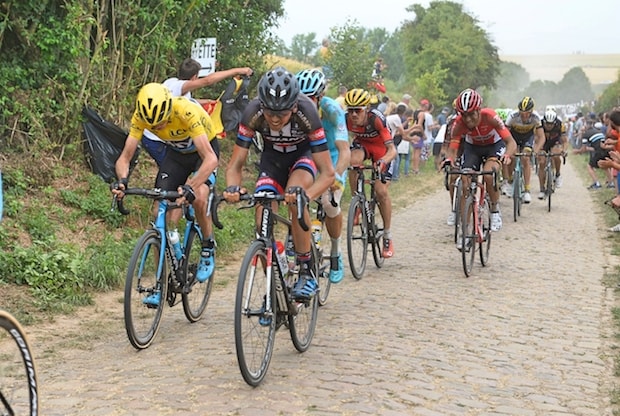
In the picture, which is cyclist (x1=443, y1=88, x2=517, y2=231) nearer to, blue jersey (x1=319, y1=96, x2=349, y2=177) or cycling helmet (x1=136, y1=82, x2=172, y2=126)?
blue jersey (x1=319, y1=96, x2=349, y2=177)

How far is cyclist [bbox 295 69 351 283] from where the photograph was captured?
846 cm

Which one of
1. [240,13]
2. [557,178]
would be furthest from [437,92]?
[240,13]

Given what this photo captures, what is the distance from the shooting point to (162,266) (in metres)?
7.68

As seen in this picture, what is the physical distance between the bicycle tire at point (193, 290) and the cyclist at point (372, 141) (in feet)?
9.16

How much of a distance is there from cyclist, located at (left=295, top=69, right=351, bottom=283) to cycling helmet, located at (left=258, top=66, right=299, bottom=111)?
1.27 metres

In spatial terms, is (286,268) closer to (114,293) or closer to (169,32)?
(114,293)

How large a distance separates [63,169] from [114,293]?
124 inches

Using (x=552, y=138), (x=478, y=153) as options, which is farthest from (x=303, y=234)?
(x=552, y=138)

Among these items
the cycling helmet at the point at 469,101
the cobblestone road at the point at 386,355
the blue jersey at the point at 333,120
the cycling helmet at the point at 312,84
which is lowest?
the cobblestone road at the point at 386,355

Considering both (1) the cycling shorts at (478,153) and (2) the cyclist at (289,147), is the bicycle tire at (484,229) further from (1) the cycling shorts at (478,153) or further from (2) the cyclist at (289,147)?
(2) the cyclist at (289,147)

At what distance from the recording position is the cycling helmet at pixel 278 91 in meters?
6.91

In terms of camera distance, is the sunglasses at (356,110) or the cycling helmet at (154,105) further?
the sunglasses at (356,110)

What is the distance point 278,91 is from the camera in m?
6.92

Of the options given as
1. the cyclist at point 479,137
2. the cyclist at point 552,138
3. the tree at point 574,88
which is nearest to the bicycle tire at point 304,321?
the cyclist at point 479,137
